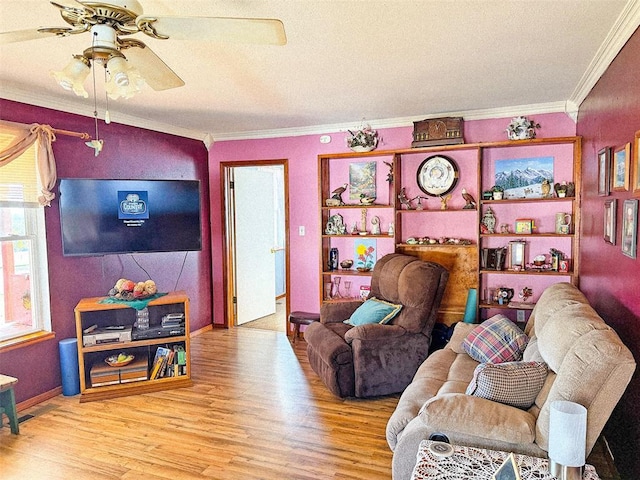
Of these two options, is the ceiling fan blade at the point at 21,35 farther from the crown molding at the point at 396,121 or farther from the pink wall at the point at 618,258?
the crown molding at the point at 396,121

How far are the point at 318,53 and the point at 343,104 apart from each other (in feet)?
4.37

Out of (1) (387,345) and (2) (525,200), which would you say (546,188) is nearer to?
(2) (525,200)

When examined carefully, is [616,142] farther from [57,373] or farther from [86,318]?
[57,373]

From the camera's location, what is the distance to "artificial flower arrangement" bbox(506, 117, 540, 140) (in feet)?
13.3

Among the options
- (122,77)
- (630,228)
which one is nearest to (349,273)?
(630,228)

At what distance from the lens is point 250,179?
5746mm

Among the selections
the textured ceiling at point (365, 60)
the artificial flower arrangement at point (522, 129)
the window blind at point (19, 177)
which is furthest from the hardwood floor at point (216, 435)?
the artificial flower arrangement at point (522, 129)

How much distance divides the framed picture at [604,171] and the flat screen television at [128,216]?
3186mm

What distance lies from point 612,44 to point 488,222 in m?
2.04

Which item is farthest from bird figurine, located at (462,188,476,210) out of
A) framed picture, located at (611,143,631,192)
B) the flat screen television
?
the flat screen television

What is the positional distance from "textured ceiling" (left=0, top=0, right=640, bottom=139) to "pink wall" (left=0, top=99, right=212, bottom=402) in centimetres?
15

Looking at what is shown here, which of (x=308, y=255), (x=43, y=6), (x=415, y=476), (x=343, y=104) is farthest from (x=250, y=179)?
(x=415, y=476)

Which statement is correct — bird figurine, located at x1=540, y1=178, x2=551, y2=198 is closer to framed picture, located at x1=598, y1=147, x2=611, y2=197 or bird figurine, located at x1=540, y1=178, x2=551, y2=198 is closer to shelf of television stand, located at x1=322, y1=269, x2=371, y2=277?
framed picture, located at x1=598, y1=147, x2=611, y2=197

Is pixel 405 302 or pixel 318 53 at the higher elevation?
pixel 318 53
